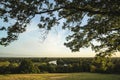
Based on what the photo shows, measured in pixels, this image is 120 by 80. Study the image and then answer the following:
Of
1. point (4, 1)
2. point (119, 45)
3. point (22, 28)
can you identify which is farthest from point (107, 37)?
point (4, 1)

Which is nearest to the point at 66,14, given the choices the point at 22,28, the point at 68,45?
the point at 22,28

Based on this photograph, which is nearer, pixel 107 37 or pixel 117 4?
pixel 117 4

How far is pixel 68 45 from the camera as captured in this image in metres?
18.8

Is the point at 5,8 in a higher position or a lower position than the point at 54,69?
higher

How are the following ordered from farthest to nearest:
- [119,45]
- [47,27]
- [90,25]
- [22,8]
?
1. [119,45]
2. [90,25]
3. [47,27]
4. [22,8]

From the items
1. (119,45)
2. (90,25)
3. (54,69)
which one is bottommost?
(54,69)

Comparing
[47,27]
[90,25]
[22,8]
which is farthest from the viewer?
[90,25]

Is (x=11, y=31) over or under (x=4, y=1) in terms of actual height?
under

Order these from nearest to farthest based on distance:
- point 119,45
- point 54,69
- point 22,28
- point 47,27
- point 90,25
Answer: point 22,28 → point 47,27 → point 90,25 → point 119,45 → point 54,69

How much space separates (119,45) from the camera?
59.3ft

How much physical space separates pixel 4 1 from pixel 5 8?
328 mm

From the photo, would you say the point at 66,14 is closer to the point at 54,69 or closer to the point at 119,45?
the point at 119,45

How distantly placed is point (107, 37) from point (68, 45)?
282 centimetres

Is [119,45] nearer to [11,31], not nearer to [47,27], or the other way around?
[47,27]
